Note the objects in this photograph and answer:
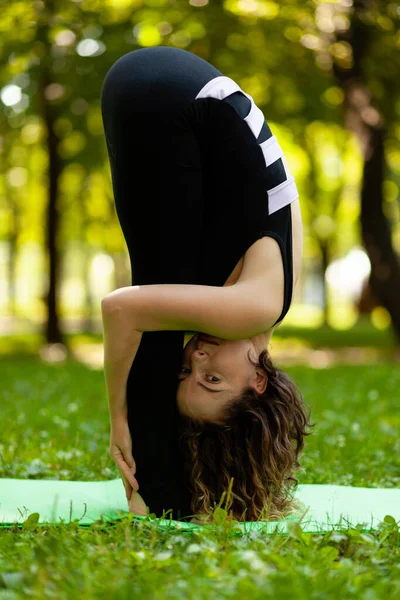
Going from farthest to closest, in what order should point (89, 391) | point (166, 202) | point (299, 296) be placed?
point (299, 296), point (89, 391), point (166, 202)

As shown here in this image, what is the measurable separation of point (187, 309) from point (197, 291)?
8 cm

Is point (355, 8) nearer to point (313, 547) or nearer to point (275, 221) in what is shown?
point (275, 221)

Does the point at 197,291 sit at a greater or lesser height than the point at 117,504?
greater

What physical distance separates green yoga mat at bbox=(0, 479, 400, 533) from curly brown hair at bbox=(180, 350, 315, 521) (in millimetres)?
174

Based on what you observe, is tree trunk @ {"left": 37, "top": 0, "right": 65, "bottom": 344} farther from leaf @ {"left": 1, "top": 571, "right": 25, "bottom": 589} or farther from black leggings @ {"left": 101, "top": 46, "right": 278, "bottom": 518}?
leaf @ {"left": 1, "top": 571, "right": 25, "bottom": 589}

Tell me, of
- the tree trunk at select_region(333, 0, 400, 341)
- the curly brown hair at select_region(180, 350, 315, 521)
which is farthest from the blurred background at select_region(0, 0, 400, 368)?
the curly brown hair at select_region(180, 350, 315, 521)

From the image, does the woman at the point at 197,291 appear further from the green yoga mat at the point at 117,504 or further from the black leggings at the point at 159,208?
the green yoga mat at the point at 117,504

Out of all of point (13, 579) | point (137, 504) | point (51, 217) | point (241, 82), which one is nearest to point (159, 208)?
point (137, 504)

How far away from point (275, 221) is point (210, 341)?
586 millimetres

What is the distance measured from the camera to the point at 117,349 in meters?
3.39

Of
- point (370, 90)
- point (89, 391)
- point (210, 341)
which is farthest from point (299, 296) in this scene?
point (210, 341)

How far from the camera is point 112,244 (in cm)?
2644

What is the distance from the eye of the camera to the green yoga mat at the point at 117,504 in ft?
11.0

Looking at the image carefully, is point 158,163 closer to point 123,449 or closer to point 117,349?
point 117,349
